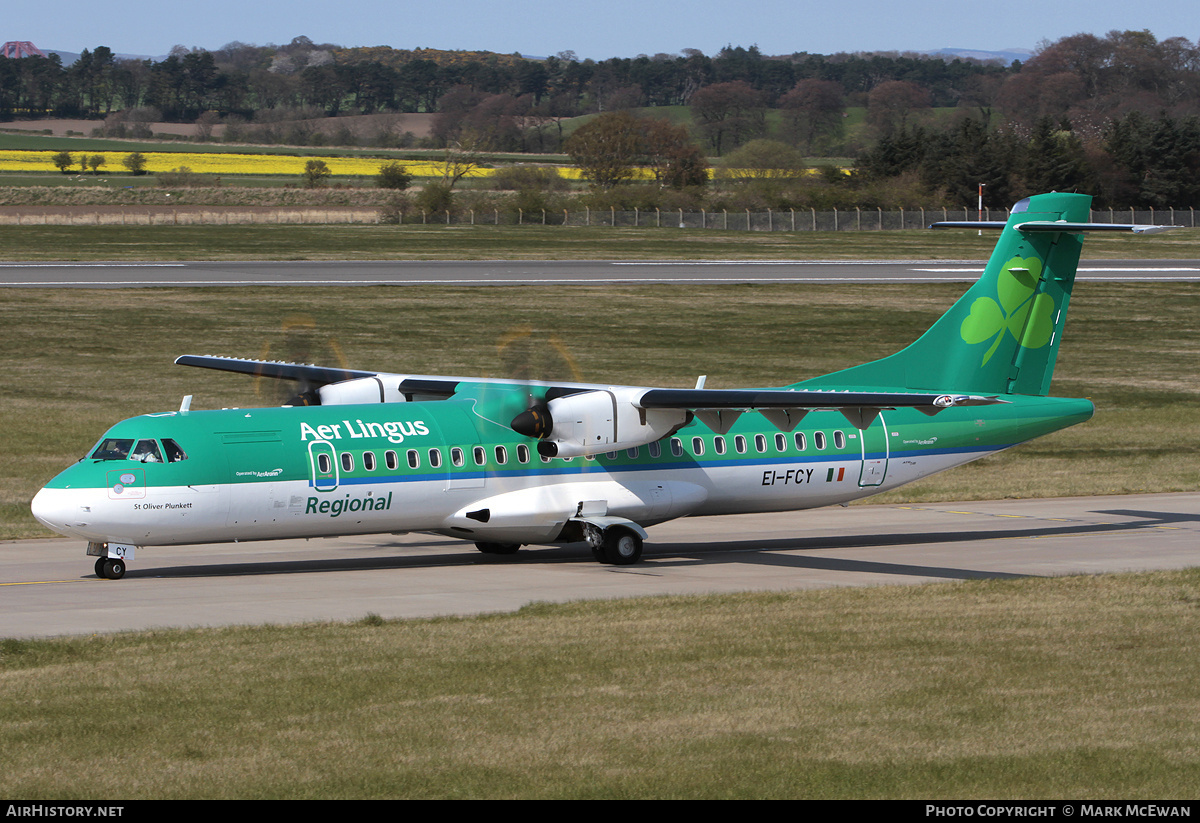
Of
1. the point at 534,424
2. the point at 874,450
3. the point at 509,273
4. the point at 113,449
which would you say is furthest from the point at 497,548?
the point at 509,273

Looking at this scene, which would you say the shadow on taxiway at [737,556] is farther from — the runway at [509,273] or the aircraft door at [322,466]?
the runway at [509,273]

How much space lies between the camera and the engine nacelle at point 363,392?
81.9 feet

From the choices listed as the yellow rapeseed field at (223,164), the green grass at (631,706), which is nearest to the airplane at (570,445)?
the green grass at (631,706)

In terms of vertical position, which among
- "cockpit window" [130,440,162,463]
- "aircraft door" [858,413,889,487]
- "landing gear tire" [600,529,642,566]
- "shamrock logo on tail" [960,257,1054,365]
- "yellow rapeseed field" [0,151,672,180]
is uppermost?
"yellow rapeseed field" [0,151,672,180]

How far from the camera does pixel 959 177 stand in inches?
4478

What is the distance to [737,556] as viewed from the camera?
78.2 feet

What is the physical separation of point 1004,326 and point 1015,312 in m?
0.36

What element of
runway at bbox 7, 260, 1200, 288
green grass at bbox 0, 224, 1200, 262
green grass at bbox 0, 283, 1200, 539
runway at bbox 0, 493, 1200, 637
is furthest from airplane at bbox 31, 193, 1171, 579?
green grass at bbox 0, 224, 1200, 262

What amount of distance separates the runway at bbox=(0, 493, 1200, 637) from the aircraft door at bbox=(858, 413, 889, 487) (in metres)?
1.32

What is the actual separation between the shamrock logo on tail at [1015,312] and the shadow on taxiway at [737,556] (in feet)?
11.9

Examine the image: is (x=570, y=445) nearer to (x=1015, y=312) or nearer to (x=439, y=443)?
(x=439, y=443)

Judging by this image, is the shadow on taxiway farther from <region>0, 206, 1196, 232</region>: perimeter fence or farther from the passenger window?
<region>0, 206, 1196, 232</region>: perimeter fence

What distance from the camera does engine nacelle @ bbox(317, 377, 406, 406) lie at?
2495cm
